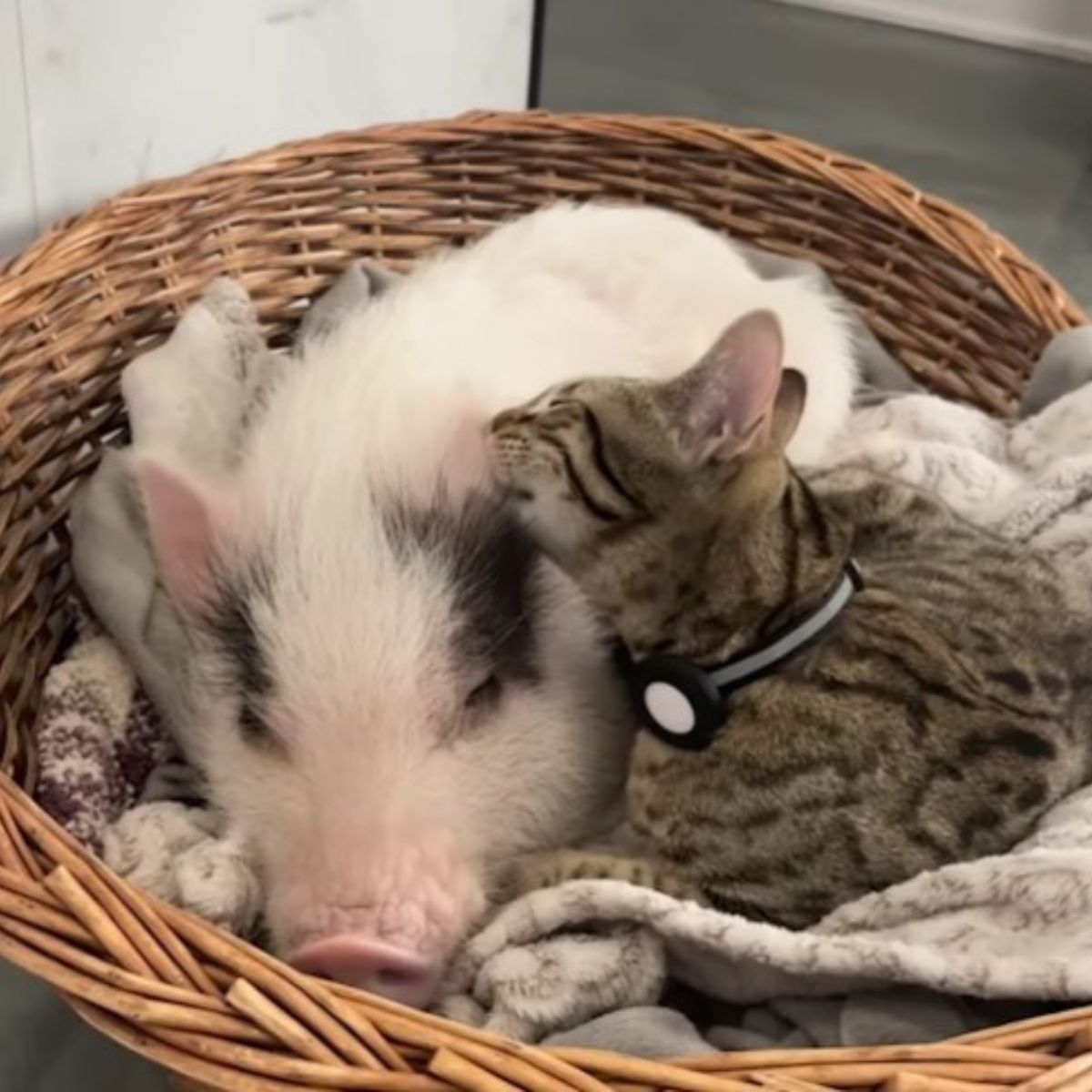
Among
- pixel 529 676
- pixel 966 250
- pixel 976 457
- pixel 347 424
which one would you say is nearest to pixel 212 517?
pixel 347 424

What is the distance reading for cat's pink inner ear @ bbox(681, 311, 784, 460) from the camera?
119cm

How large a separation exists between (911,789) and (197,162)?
1.28 meters

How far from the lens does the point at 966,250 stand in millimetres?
1876

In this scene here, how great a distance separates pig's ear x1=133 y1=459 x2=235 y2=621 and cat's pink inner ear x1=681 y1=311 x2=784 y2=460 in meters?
0.40

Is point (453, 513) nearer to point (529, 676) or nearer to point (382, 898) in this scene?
point (529, 676)

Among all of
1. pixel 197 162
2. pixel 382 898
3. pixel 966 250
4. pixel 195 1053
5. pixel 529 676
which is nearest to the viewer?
pixel 195 1053

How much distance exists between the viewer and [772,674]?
50.3 inches

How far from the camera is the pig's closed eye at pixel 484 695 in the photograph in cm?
136

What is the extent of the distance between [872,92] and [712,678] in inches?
124

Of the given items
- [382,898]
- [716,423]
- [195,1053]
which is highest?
[716,423]

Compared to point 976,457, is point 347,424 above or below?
above

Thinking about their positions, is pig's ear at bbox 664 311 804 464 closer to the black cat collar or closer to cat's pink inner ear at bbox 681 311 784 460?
cat's pink inner ear at bbox 681 311 784 460

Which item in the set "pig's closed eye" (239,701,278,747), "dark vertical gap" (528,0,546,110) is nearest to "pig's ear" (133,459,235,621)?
"pig's closed eye" (239,701,278,747)

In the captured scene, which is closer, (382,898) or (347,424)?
(382,898)
